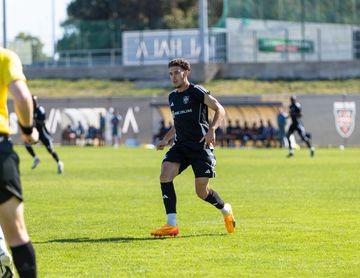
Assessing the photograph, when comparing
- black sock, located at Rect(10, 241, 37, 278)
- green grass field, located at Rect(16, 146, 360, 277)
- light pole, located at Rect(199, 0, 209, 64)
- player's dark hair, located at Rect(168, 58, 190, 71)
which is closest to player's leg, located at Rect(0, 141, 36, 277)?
black sock, located at Rect(10, 241, 37, 278)

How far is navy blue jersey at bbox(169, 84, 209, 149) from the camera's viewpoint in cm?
1215

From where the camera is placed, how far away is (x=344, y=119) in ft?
155

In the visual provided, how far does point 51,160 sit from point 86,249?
24.4 metres

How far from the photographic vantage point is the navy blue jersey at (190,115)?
1215 cm

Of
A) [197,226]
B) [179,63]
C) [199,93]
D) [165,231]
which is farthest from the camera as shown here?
[197,226]

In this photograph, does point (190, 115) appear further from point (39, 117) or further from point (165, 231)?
point (39, 117)

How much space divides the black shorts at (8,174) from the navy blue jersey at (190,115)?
5197 millimetres

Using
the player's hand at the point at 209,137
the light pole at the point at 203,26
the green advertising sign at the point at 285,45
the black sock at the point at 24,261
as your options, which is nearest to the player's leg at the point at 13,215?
the black sock at the point at 24,261

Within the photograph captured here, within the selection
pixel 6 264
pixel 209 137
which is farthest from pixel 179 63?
pixel 6 264

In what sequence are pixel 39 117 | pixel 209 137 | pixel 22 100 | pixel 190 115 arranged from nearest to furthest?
pixel 22 100, pixel 209 137, pixel 190 115, pixel 39 117

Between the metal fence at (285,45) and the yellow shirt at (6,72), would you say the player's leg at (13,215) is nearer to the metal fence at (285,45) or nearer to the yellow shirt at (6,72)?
the yellow shirt at (6,72)

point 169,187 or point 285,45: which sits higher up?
point 285,45

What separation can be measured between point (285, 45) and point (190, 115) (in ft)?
173

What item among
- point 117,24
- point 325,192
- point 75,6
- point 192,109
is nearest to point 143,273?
point 192,109
